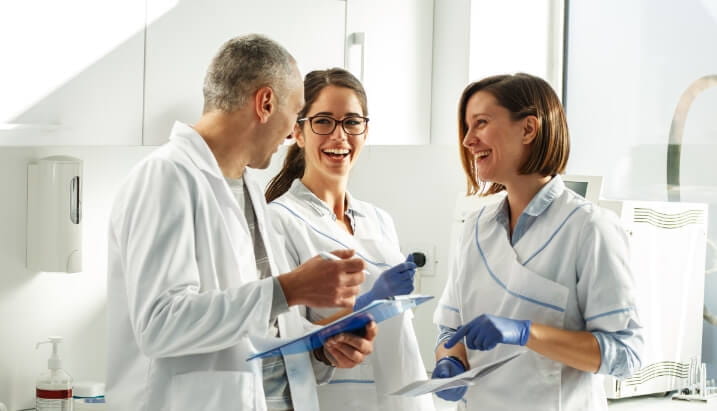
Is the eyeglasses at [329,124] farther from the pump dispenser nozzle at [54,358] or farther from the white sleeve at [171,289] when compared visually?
the pump dispenser nozzle at [54,358]

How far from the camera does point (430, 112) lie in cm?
277

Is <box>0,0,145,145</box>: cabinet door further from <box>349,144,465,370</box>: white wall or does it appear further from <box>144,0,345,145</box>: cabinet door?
<box>349,144,465,370</box>: white wall

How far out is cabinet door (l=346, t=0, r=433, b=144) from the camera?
2473 mm

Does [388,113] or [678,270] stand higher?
[388,113]

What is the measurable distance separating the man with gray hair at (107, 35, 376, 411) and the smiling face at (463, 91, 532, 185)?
426 mm

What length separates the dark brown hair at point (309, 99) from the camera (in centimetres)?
187

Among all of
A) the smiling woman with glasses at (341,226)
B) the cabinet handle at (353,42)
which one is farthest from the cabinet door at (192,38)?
the smiling woman with glasses at (341,226)

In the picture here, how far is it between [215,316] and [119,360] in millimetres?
240

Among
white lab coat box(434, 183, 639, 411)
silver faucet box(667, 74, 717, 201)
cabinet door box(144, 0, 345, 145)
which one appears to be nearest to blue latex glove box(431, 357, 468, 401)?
white lab coat box(434, 183, 639, 411)

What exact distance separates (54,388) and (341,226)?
778mm

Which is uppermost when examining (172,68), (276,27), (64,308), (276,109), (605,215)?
(276,27)

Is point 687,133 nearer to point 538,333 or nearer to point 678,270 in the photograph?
point 678,270

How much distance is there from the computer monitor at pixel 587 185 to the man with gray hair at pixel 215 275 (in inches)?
40.8

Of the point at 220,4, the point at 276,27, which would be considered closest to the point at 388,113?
the point at 276,27
